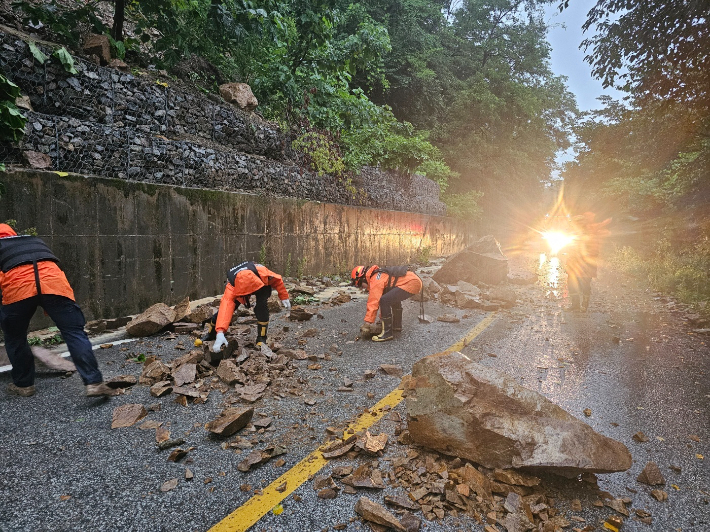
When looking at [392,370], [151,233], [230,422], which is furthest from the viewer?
[151,233]

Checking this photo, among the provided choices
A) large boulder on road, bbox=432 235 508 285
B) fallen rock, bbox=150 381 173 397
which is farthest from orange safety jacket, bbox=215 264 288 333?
large boulder on road, bbox=432 235 508 285

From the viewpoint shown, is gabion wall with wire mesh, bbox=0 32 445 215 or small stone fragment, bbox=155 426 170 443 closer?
small stone fragment, bbox=155 426 170 443

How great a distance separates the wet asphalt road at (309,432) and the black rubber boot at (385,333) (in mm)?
224

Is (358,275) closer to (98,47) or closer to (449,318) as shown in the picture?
(449,318)

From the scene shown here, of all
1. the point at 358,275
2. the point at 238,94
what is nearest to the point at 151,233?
the point at 358,275

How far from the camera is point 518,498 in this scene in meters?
2.53

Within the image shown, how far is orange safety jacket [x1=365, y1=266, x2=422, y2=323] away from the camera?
6121 millimetres

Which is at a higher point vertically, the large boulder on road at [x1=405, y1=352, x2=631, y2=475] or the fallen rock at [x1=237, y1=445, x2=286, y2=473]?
the large boulder on road at [x1=405, y1=352, x2=631, y2=475]

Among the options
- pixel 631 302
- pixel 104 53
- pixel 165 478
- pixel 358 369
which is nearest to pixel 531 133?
pixel 631 302

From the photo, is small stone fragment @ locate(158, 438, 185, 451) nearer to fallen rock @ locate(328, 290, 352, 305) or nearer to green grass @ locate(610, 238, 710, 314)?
fallen rock @ locate(328, 290, 352, 305)

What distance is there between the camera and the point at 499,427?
2.82m

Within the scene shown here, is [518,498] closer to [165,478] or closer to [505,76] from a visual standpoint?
[165,478]

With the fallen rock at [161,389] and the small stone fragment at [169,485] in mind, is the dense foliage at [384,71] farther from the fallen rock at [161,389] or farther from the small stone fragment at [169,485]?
the small stone fragment at [169,485]

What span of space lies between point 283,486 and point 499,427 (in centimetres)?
146
